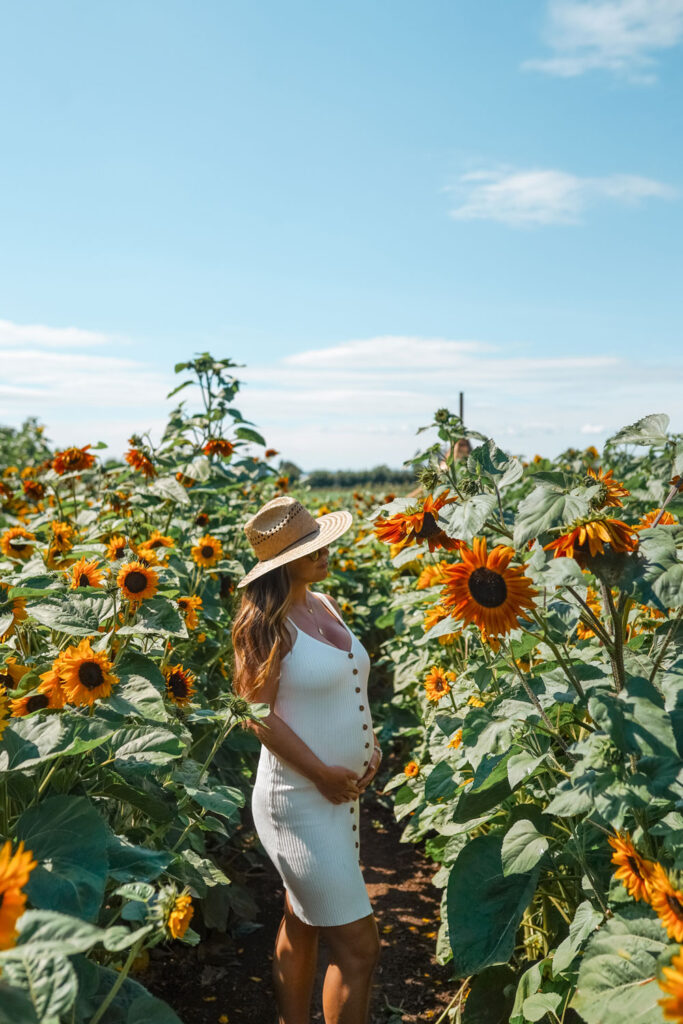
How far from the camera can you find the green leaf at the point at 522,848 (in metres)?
1.87

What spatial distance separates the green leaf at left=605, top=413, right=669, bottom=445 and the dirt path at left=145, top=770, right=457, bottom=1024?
2093mm

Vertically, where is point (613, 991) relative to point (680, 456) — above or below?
below

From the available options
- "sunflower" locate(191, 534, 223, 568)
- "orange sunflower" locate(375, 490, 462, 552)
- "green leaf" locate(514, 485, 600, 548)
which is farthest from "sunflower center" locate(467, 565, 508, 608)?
"sunflower" locate(191, 534, 223, 568)

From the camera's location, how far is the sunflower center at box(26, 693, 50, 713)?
1792 mm

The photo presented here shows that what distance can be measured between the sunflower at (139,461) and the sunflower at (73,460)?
212 millimetres

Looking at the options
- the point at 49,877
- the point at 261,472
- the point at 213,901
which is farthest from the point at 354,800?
the point at 261,472

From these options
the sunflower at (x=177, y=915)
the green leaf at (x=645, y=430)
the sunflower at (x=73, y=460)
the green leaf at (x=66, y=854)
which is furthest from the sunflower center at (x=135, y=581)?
the sunflower at (x=73, y=460)

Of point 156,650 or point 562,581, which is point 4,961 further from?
point 156,650

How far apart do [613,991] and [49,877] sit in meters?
0.94

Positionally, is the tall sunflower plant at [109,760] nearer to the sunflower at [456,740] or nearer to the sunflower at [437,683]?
the sunflower at [456,740]

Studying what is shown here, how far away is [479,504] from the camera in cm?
170

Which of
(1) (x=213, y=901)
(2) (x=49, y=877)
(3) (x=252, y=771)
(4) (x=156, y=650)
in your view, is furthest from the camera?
(3) (x=252, y=771)

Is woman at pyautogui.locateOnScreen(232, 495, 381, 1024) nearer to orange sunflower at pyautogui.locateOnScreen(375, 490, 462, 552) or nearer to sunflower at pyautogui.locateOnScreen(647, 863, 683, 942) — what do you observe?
orange sunflower at pyautogui.locateOnScreen(375, 490, 462, 552)

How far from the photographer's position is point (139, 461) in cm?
404
